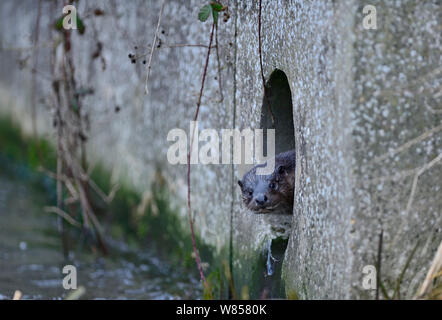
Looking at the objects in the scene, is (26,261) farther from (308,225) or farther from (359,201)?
(359,201)

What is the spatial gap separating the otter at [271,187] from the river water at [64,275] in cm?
Answer: 103

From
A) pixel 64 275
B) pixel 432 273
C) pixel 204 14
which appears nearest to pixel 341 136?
pixel 432 273

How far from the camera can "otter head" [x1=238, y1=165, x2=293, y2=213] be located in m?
3.29

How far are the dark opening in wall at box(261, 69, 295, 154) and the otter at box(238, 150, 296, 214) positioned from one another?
22 centimetres

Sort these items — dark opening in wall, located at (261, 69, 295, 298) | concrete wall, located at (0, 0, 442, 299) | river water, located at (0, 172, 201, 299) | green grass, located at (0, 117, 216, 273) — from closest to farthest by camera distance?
concrete wall, located at (0, 0, 442, 299) < dark opening in wall, located at (261, 69, 295, 298) < river water, located at (0, 172, 201, 299) < green grass, located at (0, 117, 216, 273)

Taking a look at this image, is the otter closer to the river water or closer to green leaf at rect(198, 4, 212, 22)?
green leaf at rect(198, 4, 212, 22)

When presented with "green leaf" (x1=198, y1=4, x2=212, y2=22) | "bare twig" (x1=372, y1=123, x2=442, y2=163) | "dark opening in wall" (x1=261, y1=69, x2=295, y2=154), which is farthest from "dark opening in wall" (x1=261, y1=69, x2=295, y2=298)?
"bare twig" (x1=372, y1=123, x2=442, y2=163)

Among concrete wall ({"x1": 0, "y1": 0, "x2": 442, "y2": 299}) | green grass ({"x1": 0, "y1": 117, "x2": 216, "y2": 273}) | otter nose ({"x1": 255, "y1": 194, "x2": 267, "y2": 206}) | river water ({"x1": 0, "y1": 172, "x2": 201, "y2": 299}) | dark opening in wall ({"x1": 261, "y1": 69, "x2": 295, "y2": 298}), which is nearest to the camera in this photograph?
concrete wall ({"x1": 0, "y1": 0, "x2": 442, "y2": 299})

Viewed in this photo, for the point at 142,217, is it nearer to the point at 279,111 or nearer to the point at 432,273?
the point at 279,111

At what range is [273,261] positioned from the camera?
134 inches

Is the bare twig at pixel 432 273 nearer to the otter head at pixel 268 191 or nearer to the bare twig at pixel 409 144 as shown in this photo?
the bare twig at pixel 409 144

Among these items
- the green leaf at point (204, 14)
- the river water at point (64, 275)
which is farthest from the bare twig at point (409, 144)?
the river water at point (64, 275)

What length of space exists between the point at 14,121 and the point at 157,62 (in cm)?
502

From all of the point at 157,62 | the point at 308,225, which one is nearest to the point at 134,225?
the point at 157,62
